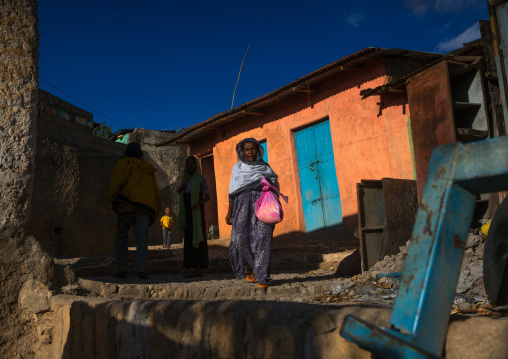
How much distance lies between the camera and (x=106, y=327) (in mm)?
2646

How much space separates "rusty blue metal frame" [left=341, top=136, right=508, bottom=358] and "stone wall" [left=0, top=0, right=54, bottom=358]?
124 inches

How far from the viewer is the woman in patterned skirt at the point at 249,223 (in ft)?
15.1

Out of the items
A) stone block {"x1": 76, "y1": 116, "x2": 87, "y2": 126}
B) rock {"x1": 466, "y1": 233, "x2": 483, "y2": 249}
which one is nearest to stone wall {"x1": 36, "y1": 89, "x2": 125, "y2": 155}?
stone block {"x1": 76, "y1": 116, "x2": 87, "y2": 126}

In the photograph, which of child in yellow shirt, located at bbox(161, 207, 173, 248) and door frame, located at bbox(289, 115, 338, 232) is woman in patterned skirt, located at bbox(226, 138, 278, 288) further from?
child in yellow shirt, located at bbox(161, 207, 173, 248)

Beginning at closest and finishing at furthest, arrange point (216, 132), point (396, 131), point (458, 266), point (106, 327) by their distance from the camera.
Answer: point (458, 266), point (106, 327), point (396, 131), point (216, 132)

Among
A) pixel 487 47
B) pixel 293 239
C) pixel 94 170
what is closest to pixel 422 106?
pixel 487 47

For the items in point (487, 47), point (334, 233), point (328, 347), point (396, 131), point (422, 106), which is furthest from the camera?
point (334, 233)

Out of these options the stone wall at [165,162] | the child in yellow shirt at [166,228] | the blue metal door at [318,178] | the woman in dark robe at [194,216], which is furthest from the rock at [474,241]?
the stone wall at [165,162]

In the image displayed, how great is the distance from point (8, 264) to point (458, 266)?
133 inches

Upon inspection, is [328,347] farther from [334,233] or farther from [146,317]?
[334,233]

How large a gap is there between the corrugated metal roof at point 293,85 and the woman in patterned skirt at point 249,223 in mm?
4444

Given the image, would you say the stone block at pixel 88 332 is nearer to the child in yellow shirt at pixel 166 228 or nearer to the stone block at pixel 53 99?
the stone block at pixel 53 99

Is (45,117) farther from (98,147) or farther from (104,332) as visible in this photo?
(104,332)

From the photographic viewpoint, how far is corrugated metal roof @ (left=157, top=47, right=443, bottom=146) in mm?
8469
